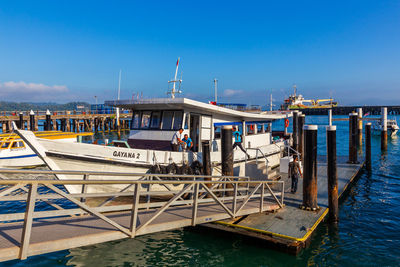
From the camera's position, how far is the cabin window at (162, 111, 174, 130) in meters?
12.6

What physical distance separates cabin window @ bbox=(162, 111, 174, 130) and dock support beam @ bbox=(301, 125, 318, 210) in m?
5.77

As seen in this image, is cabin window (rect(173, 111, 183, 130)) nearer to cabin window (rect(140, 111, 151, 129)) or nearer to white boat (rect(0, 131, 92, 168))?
cabin window (rect(140, 111, 151, 129))

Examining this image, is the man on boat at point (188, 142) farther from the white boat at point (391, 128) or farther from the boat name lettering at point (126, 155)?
the white boat at point (391, 128)

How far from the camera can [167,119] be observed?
1266 centimetres

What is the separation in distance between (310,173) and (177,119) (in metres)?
5.85

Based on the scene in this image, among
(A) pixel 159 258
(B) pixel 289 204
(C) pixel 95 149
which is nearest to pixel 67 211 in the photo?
(A) pixel 159 258

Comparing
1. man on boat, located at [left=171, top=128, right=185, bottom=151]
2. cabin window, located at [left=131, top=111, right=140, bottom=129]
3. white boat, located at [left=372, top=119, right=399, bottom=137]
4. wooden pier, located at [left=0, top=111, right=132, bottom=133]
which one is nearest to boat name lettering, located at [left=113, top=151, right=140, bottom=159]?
man on boat, located at [left=171, top=128, right=185, bottom=151]

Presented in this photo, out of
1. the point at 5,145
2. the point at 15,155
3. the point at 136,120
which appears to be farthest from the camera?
the point at 5,145

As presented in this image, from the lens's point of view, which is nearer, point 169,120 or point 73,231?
point 73,231

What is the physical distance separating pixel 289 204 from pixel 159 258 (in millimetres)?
5135

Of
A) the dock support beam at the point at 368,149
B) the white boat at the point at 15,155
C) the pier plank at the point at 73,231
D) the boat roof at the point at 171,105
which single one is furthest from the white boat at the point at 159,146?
the white boat at the point at 15,155

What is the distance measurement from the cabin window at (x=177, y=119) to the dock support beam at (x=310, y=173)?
528 centimetres

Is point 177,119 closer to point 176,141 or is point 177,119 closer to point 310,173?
point 176,141

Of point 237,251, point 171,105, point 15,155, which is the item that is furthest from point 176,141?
point 15,155
